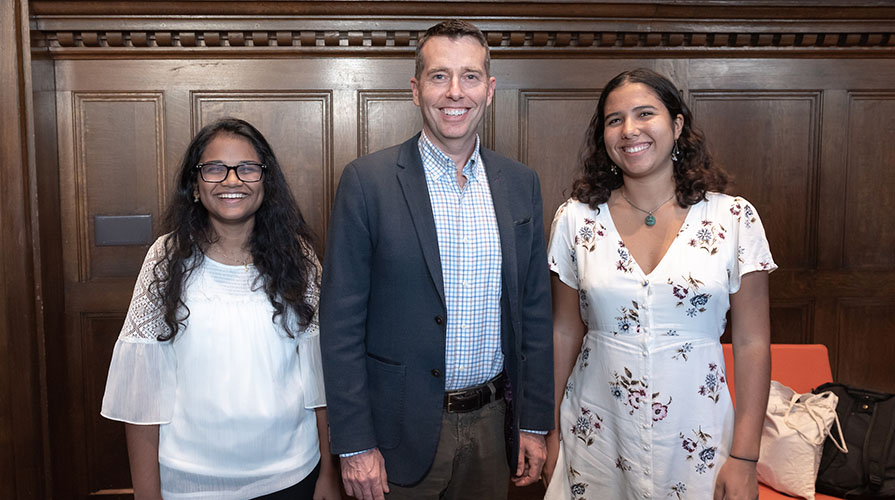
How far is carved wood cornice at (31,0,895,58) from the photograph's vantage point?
2434 mm

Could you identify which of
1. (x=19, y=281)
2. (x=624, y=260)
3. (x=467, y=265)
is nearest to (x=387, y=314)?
(x=467, y=265)

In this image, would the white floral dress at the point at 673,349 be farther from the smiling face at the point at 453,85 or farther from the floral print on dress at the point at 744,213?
the smiling face at the point at 453,85

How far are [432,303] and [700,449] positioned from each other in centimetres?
72

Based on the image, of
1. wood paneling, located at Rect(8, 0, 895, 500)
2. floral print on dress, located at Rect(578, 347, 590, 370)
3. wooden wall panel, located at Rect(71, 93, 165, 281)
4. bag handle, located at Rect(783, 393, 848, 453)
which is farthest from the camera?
wooden wall panel, located at Rect(71, 93, 165, 281)

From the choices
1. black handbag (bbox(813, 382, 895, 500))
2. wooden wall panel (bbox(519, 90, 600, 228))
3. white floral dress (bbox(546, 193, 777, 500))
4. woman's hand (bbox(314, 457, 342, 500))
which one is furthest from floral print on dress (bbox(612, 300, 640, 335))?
wooden wall panel (bbox(519, 90, 600, 228))

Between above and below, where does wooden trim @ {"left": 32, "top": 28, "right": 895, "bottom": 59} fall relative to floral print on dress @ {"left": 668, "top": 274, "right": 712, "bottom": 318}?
above

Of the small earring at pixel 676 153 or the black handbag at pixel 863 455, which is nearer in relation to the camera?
the small earring at pixel 676 153

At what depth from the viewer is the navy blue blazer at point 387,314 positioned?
142 centimetres

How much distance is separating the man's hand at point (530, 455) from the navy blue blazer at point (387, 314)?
0.26m

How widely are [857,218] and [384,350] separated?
2303 millimetres

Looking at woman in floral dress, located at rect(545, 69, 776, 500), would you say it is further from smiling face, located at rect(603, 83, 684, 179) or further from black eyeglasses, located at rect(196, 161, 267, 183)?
black eyeglasses, located at rect(196, 161, 267, 183)

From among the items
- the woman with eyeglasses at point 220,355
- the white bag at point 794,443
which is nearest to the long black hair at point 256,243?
the woman with eyeglasses at point 220,355

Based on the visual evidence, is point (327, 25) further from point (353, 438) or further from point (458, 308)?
point (353, 438)

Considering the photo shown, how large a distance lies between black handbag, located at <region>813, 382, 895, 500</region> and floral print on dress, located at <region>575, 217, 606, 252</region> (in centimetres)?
104
